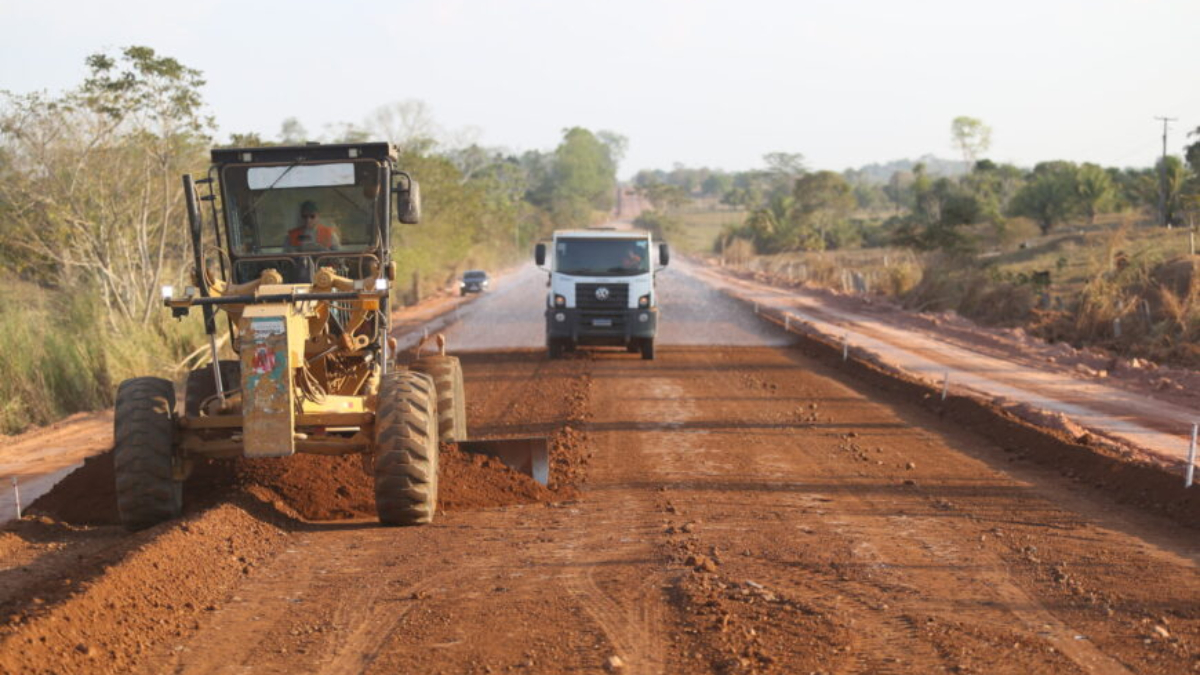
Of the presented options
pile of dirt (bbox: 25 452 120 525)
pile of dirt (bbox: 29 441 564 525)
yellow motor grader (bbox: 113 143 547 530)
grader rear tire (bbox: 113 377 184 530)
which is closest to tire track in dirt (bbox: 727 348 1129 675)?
pile of dirt (bbox: 29 441 564 525)

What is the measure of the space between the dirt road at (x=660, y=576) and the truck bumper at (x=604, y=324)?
8.77 m

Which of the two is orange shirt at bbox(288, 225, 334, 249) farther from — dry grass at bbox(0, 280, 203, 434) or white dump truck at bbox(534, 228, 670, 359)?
white dump truck at bbox(534, 228, 670, 359)

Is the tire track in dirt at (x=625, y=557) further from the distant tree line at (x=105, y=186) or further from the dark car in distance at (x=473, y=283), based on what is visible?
the dark car in distance at (x=473, y=283)

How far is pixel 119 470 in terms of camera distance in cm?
864

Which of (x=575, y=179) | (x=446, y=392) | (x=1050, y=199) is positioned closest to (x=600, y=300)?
(x=446, y=392)

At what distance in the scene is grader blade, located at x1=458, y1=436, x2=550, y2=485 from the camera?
10445mm

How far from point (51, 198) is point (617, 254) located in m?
10.7

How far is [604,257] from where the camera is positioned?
2169 centimetres

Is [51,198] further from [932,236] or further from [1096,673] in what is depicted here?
[932,236]

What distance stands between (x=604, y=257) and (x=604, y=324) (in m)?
1.28

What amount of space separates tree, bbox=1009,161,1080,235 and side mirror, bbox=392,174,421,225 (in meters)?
60.2

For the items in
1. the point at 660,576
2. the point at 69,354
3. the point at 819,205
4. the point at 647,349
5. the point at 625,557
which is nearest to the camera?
the point at 660,576

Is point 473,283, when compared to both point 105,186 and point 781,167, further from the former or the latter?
point 781,167

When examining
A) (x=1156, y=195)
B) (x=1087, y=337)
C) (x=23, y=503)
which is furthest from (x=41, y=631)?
(x=1156, y=195)
